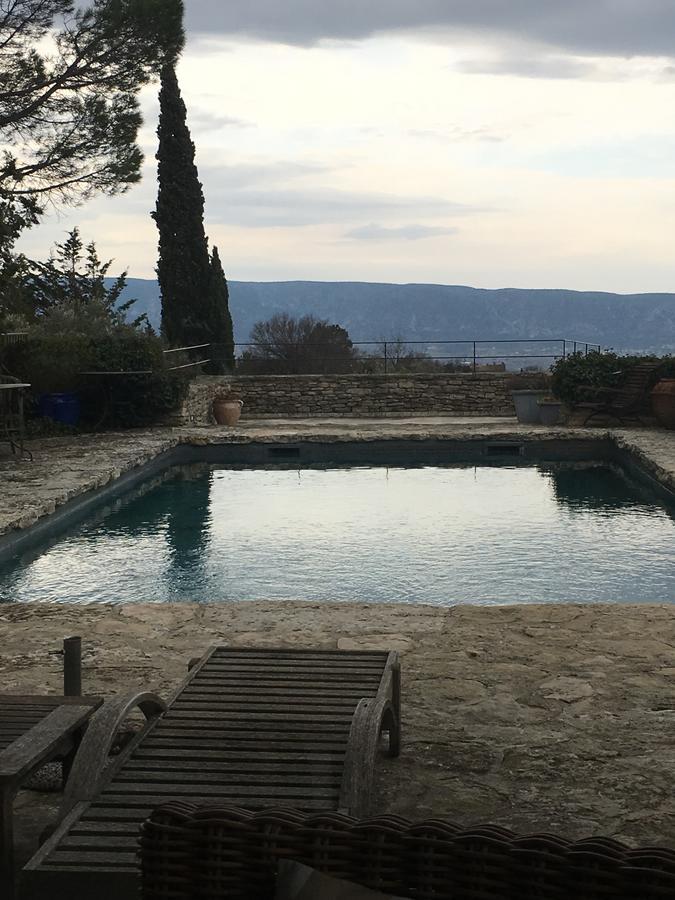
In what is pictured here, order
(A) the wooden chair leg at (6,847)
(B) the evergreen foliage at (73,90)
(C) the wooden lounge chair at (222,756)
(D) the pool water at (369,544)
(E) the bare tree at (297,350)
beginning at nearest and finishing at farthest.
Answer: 1. (C) the wooden lounge chair at (222,756)
2. (A) the wooden chair leg at (6,847)
3. (D) the pool water at (369,544)
4. (B) the evergreen foliage at (73,90)
5. (E) the bare tree at (297,350)

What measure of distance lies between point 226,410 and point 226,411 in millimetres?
17

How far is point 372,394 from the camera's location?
17.2m

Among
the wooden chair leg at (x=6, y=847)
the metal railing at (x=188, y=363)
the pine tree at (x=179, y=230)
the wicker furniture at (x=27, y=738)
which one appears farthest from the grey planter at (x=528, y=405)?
the wooden chair leg at (x=6, y=847)

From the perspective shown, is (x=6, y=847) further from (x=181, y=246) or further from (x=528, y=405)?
(x=181, y=246)

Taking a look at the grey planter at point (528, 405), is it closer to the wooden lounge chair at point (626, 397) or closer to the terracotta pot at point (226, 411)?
the wooden lounge chair at point (626, 397)

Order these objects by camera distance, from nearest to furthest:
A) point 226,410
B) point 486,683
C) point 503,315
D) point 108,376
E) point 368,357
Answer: point 486,683 < point 108,376 < point 226,410 < point 368,357 < point 503,315

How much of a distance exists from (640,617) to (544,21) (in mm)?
4670

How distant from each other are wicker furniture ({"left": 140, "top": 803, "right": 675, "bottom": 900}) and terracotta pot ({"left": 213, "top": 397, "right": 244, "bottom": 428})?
14.0m

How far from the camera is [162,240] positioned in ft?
63.7

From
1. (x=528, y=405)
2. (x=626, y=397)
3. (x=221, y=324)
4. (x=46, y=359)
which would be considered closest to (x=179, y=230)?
(x=221, y=324)

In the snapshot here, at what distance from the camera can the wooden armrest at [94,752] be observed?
7.64 feet

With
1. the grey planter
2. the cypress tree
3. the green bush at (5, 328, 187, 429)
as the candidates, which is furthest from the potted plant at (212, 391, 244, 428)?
the grey planter

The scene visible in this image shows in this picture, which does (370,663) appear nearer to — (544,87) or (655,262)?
(544,87)

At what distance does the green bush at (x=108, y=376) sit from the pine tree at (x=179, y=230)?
475 centimetres
